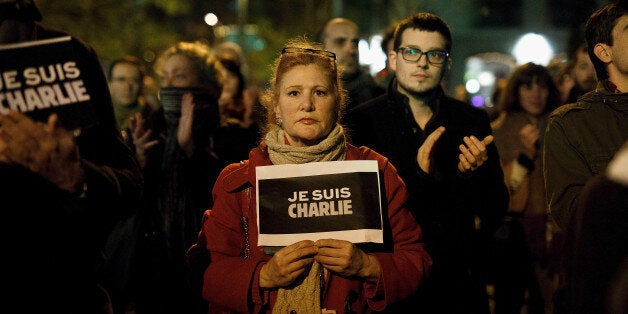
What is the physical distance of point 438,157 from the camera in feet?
15.9

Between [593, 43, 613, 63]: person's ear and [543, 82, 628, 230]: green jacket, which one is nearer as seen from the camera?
[543, 82, 628, 230]: green jacket

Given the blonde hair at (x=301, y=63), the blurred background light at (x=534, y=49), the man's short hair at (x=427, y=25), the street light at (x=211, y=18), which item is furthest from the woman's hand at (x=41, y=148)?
the blurred background light at (x=534, y=49)

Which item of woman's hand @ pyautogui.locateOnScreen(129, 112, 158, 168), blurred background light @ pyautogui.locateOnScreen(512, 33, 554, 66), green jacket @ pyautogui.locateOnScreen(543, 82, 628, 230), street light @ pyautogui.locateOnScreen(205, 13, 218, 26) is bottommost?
green jacket @ pyautogui.locateOnScreen(543, 82, 628, 230)

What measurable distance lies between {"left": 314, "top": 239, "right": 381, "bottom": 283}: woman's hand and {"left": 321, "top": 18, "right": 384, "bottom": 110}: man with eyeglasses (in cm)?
395

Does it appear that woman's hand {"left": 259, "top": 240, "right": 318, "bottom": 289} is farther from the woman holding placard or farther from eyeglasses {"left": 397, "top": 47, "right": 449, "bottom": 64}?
eyeglasses {"left": 397, "top": 47, "right": 449, "bottom": 64}

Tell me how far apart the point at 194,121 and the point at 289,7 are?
34.4 meters

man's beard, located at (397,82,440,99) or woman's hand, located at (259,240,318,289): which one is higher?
man's beard, located at (397,82,440,99)

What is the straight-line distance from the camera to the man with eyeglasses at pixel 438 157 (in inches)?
173

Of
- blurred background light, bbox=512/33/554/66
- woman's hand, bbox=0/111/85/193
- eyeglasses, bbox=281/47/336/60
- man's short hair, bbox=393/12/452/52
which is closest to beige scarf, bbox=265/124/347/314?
eyeglasses, bbox=281/47/336/60

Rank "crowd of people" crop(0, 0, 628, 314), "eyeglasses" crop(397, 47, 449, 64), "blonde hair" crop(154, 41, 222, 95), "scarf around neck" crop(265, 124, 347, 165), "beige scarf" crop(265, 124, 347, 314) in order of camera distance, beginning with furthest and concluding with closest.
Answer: "blonde hair" crop(154, 41, 222, 95) → "eyeglasses" crop(397, 47, 449, 64) → "scarf around neck" crop(265, 124, 347, 165) → "beige scarf" crop(265, 124, 347, 314) → "crowd of people" crop(0, 0, 628, 314)

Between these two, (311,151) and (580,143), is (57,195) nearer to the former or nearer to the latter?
(311,151)

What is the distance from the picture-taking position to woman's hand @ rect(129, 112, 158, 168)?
612 centimetres

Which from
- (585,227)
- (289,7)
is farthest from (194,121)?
(289,7)

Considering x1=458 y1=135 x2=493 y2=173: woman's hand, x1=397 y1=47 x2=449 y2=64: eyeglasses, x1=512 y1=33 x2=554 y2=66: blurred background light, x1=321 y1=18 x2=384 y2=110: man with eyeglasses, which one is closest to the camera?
x1=458 y1=135 x2=493 y2=173: woman's hand
